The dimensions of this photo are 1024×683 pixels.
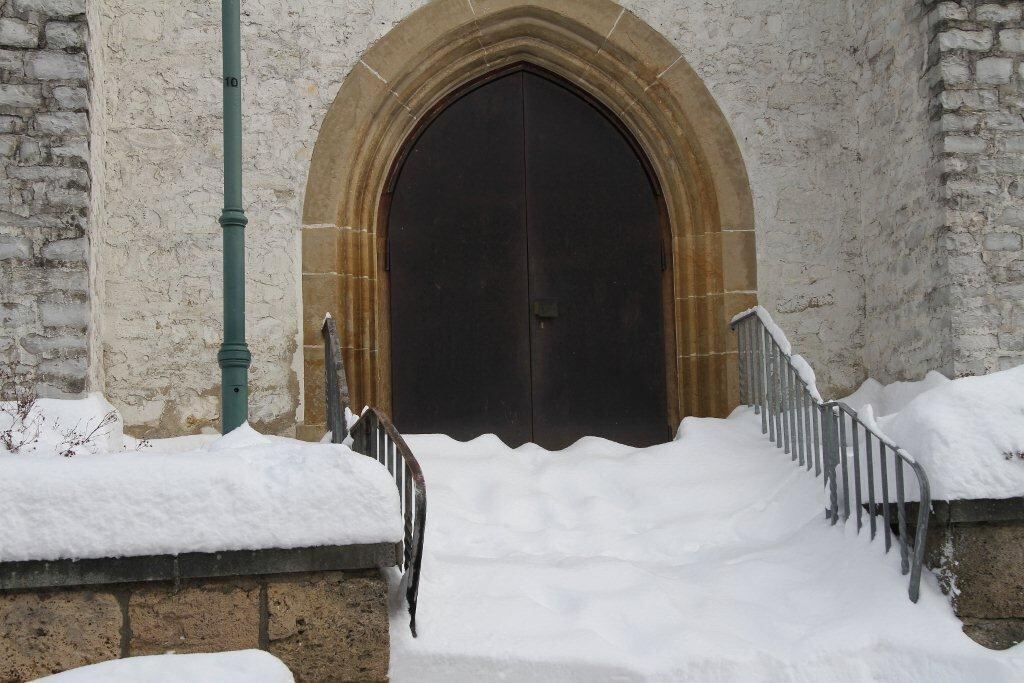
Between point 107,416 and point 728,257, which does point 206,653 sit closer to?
point 107,416

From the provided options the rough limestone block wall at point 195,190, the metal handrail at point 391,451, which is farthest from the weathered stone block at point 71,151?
the metal handrail at point 391,451

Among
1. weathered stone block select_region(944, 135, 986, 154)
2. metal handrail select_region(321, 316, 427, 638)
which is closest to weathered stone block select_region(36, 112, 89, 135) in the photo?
metal handrail select_region(321, 316, 427, 638)

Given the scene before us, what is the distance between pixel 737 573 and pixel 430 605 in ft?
4.97

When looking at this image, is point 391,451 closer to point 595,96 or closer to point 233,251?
point 233,251

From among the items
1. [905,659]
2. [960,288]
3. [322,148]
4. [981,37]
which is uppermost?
[981,37]

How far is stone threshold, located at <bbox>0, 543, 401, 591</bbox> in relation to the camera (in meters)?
Result: 4.12

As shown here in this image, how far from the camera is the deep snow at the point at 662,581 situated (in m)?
4.54

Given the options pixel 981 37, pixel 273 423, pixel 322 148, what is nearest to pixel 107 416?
pixel 273 423

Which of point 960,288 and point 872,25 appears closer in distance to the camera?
point 960,288

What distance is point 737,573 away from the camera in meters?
5.41

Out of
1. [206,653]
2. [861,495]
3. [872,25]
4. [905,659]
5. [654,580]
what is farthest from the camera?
[872,25]

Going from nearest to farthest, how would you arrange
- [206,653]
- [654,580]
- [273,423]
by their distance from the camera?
[206,653] → [654,580] → [273,423]

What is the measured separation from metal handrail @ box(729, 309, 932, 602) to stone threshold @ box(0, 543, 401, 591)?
2298 mm

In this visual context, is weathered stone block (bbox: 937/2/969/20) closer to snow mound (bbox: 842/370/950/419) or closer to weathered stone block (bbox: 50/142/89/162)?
snow mound (bbox: 842/370/950/419)
